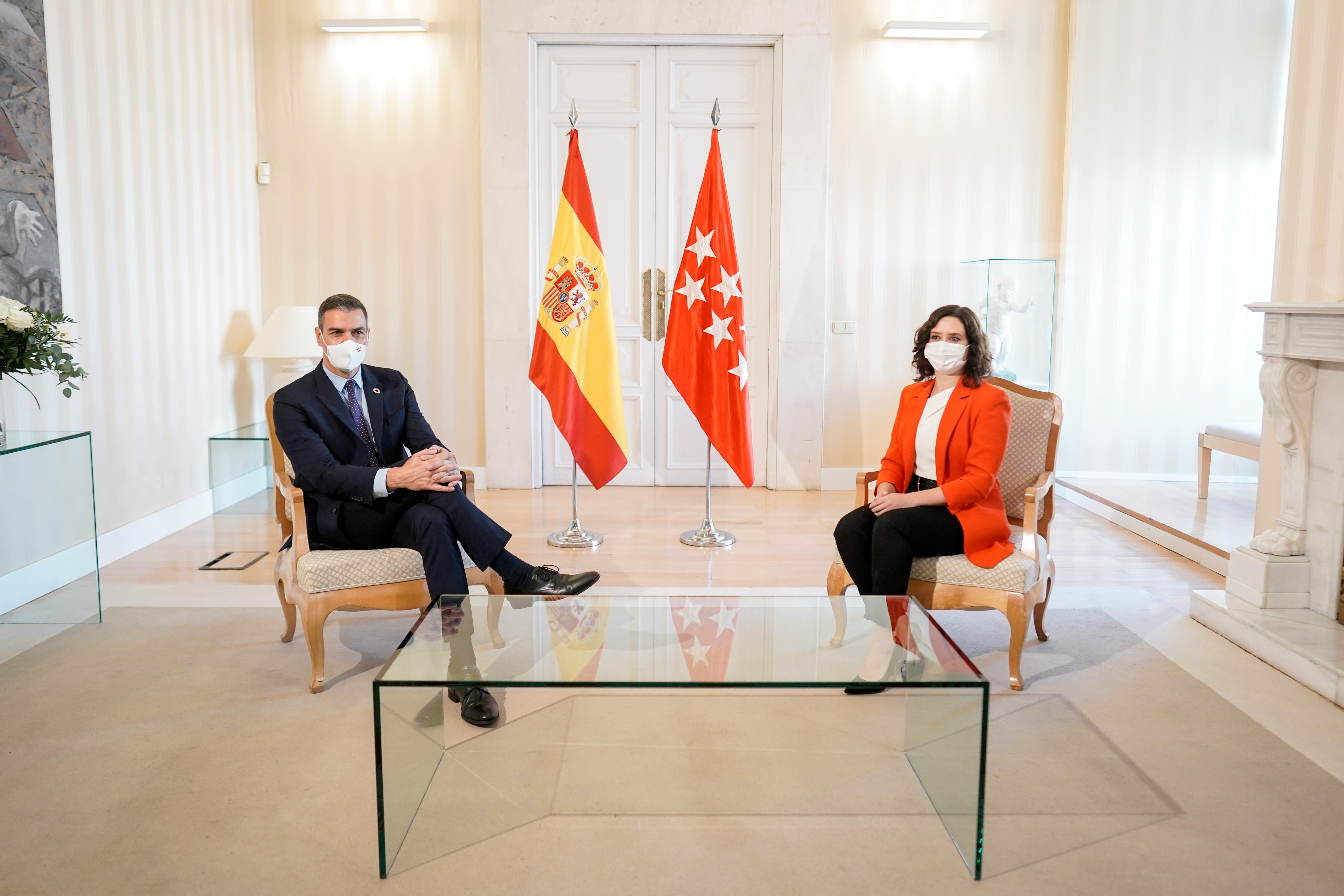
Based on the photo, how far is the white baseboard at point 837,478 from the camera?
6766 mm

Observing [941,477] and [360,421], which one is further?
[360,421]

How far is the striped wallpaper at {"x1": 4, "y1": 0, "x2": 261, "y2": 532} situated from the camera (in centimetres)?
460

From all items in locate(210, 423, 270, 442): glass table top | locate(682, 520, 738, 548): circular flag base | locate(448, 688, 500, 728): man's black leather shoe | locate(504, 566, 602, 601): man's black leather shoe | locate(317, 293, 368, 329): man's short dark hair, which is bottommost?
locate(448, 688, 500, 728): man's black leather shoe

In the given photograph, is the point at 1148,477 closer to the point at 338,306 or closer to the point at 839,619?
the point at 839,619

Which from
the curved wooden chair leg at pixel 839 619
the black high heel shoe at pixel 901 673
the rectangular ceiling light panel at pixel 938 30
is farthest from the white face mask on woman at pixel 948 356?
the rectangular ceiling light panel at pixel 938 30

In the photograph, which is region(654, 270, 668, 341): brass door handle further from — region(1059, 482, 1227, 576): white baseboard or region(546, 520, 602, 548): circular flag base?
region(1059, 482, 1227, 576): white baseboard

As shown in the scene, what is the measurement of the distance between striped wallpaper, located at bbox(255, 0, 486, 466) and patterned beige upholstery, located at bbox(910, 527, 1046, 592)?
13.3 ft

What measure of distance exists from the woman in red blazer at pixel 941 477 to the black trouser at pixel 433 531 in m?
1.25

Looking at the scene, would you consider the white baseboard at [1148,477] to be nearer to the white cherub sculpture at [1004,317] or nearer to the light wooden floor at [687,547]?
the light wooden floor at [687,547]

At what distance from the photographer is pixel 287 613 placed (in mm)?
3633

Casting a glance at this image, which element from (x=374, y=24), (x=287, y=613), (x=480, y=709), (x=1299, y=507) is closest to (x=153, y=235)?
(x=374, y=24)

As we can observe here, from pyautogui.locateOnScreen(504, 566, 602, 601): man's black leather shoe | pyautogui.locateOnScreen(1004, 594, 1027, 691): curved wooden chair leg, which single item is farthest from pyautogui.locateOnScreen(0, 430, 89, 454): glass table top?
pyautogui.locateOnScreen(1004, 594, 1027, 691): curved wooden chair leg

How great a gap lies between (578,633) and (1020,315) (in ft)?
15.3

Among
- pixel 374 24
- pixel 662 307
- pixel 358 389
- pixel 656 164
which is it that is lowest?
pixel 358 389
